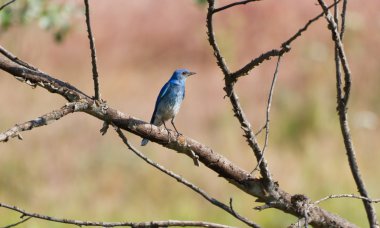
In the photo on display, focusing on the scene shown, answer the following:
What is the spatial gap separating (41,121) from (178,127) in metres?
10.1

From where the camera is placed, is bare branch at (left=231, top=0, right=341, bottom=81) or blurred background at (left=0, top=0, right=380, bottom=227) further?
blurred background at (left=0, top=0, right=380, bottom=227)

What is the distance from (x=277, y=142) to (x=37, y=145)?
2.70m

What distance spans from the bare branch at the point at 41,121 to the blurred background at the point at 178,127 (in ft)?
8.45

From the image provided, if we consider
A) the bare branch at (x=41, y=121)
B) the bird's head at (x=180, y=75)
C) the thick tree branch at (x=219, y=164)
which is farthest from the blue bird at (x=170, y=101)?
the bare branch at (x=41, y=121)

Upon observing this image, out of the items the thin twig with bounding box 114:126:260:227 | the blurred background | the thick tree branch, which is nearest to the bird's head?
the blurred background

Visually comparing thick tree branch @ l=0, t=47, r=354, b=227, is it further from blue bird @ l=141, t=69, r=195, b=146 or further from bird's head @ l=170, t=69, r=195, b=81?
bird's head @ l=170, t=69, r=195, b=81

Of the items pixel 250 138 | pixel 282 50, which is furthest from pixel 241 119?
pixel 282 50

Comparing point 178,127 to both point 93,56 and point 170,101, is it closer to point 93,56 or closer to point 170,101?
point 170,101

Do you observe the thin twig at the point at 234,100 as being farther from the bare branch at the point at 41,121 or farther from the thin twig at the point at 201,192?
the bare branch at the point at 41,121

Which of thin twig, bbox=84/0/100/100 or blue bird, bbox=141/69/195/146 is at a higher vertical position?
blue bird, bbox=141/69/195/146

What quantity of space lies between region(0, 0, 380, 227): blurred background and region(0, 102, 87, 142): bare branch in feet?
8.45

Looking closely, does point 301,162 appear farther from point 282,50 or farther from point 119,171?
point 282,50

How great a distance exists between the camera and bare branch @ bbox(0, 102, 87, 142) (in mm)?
1725

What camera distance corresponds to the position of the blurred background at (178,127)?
7.72m
